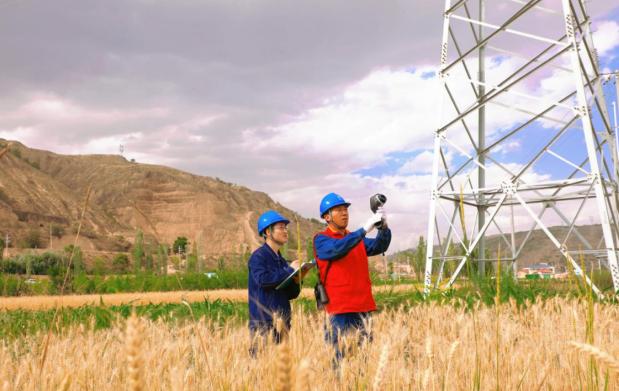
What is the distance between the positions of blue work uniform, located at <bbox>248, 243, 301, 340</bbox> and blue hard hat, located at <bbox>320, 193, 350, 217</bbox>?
0.72m

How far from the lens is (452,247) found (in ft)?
51.4

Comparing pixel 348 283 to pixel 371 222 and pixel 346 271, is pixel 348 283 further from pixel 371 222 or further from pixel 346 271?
pixel 371 222

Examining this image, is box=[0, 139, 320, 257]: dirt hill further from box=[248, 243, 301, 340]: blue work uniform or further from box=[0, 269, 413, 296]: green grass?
box=[248, 243, 301, 340]: blue work uniform

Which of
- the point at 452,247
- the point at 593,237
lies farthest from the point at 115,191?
the point at 452,247

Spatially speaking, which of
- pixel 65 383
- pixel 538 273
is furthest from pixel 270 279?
pixel 538 273

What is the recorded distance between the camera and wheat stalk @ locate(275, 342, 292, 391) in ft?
2.83

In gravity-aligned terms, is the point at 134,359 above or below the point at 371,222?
below

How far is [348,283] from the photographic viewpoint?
236 inches

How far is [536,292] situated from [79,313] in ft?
26.9

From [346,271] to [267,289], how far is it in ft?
2.78

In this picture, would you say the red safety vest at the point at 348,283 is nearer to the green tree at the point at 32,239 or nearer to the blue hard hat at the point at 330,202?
the blue hard hat at the point at 330,202

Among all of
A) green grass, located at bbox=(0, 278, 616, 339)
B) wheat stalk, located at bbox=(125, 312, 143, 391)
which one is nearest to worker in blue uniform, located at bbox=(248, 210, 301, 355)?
green grass, located at bbox=(0, 278, 616, 339)

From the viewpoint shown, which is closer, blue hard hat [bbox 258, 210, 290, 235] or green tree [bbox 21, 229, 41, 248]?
blue hard hat [bbox 258, 210, 290, 235]

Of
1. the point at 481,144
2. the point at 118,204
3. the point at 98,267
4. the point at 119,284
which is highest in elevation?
the point at 118,204
